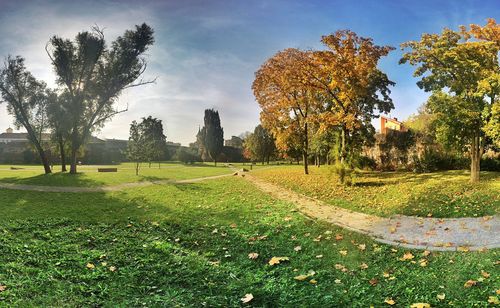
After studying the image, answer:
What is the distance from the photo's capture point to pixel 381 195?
13.5 meters

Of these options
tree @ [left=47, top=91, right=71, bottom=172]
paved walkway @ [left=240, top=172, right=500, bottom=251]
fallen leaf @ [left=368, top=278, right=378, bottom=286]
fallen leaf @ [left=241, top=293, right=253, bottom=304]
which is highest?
tree @ [left=47, top=91, right=71, bottom=172]

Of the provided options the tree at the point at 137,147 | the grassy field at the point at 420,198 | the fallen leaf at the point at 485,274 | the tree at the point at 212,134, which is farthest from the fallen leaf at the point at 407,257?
the tree at the point at 212,134

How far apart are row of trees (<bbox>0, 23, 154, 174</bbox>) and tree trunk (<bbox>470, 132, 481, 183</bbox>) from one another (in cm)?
2496

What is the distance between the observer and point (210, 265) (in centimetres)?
588

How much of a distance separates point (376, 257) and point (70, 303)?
5058 millimetres

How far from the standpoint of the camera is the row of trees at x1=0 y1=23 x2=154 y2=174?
2772 cm

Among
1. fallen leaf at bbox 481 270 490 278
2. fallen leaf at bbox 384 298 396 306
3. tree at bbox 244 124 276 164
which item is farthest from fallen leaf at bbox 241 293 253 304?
tree at bbox 244 124 276 164

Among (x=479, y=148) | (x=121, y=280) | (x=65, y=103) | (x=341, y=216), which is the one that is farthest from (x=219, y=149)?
(x=121, y=280)

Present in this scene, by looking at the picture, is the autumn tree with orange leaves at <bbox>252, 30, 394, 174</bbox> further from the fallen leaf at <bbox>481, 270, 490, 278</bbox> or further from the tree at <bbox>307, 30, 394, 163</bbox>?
the fallen leaf at <bbox>481, 270, 490, 278</bbox>

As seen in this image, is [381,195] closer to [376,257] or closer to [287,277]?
[376,257]

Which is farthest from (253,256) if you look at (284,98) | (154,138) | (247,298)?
(154,138)

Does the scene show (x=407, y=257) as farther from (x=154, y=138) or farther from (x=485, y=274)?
(x=154, y=138)

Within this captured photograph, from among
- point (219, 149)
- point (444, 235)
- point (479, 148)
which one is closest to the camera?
point (444, 235)

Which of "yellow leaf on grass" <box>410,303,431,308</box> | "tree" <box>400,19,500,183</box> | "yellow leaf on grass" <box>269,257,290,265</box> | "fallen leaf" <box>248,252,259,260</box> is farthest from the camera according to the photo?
"tree" <box>400,19,500,183</box>
